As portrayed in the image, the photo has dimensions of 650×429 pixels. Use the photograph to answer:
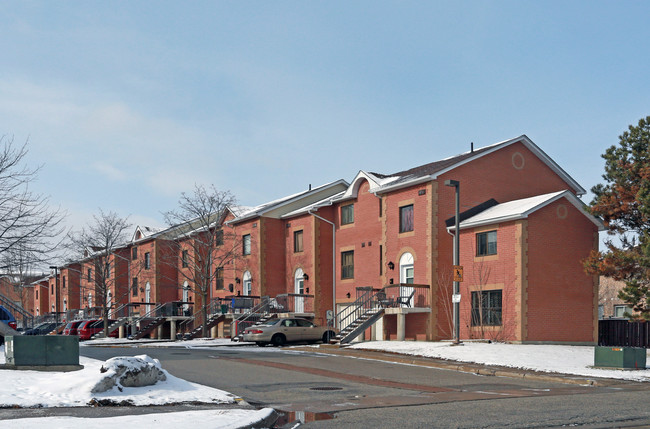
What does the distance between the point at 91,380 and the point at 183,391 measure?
1.67m

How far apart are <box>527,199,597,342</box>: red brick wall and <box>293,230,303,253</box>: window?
16.7 metres

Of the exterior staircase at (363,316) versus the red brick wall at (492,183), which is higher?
the red brick wall at (492,183)

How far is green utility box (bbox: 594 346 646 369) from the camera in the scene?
62.4 ft

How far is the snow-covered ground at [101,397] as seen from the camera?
9.74m

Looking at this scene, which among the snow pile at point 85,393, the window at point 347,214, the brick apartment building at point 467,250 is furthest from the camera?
the window at point 347,214

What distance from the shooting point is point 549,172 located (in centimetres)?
3631

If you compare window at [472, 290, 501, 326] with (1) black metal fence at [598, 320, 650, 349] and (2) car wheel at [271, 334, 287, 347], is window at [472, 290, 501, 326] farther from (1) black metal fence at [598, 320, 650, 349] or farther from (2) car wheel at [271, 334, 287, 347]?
(2) car wheel at [271, 334, 287, 347]

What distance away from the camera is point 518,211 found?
1155 inches

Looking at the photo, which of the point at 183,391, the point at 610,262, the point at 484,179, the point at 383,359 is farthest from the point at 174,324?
the point at 183,391

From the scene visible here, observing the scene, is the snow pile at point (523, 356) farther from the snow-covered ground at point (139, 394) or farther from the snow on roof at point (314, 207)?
the snow on roof at point (314, 207)

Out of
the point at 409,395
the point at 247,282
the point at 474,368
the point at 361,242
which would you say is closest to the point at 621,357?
the point at 474,368

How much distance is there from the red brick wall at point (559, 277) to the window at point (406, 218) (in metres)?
5.97

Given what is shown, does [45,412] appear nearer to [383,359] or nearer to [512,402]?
[512,402]

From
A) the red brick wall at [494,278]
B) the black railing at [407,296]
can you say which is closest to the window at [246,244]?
the black railing at [407,296]
